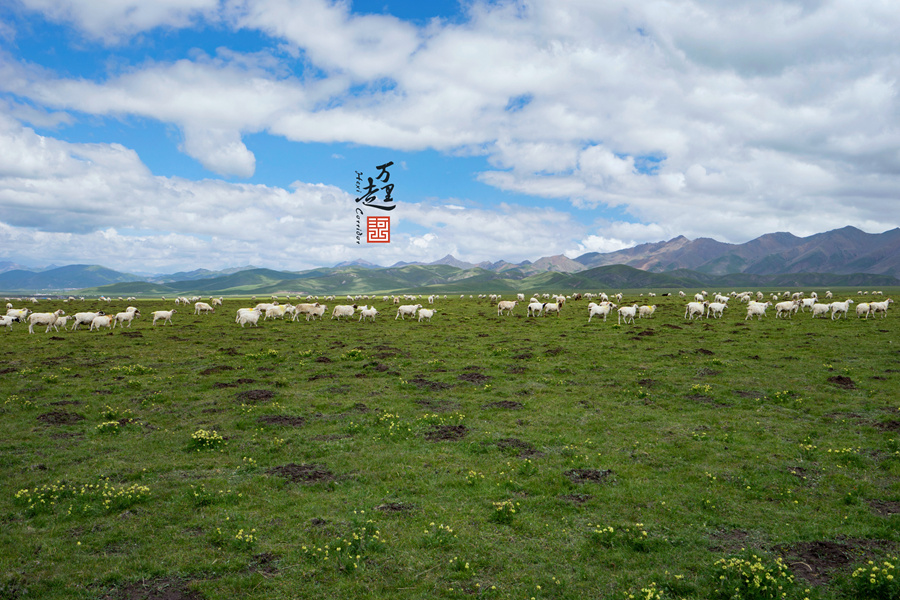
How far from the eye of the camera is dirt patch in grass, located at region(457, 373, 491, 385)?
26.0m

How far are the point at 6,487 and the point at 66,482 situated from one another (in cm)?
146

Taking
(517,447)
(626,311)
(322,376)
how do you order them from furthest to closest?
(626,311), (322,376), (517,447)

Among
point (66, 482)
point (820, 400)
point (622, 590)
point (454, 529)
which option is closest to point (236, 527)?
point (454, 529)

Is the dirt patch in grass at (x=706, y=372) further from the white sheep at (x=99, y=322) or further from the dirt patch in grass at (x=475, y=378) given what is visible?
the white sheep at (x=99, y=322)

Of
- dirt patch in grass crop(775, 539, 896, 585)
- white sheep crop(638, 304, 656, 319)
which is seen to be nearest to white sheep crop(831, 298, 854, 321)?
white sheep crop(638, 304, 656, 319)

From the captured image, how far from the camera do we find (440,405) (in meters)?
21.5

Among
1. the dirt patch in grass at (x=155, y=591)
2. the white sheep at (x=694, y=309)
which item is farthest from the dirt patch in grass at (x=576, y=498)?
the white sheep at (x=694, y=309)

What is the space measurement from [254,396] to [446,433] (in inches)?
436

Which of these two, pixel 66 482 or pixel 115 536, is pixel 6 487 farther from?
pixel 115 536

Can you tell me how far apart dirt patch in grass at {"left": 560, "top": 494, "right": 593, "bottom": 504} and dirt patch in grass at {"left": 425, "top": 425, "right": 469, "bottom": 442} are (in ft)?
17.3

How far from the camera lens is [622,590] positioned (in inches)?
340

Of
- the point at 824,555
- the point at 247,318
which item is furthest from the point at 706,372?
the point at 247,318

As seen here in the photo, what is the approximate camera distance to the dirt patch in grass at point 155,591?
8.56m

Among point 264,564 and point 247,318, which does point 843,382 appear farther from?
point 247,318
